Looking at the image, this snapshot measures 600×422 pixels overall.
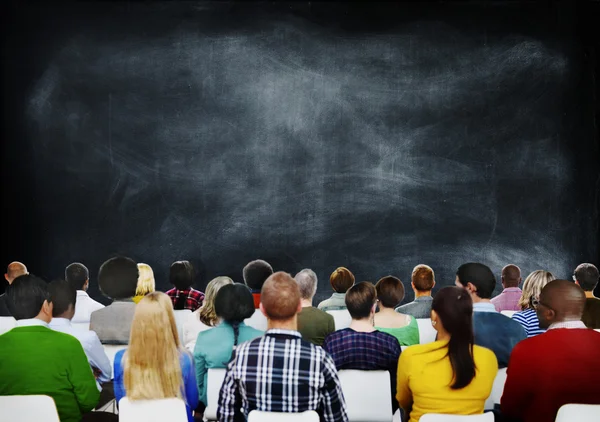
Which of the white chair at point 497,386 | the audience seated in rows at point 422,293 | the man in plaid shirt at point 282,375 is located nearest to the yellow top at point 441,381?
the man in plaid shirt at point 282,375

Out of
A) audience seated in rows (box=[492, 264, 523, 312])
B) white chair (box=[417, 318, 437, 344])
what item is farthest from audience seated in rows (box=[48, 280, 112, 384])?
audience seated in rows (box=[492, 264, 523, 312])

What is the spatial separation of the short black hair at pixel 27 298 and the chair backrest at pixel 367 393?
4.27 ft

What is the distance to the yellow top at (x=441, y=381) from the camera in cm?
241

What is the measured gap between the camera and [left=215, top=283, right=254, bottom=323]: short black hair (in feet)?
9.89

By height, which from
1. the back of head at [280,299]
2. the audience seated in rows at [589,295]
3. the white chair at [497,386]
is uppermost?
the back of head at [280,299]

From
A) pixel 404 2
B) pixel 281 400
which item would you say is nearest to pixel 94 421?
pixel 281 400

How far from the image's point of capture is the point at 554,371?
8.23 ft

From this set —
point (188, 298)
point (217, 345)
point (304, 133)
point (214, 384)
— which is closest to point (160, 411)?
point (214, 384)

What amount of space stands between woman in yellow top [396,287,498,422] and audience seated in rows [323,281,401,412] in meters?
0.50

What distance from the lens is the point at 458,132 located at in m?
7.61

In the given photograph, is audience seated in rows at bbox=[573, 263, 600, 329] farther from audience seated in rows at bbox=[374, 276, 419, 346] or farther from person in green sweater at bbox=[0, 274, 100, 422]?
person in green sweater at bbox=[0, 274, 100, 422]

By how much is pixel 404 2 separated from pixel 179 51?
8.65 feet

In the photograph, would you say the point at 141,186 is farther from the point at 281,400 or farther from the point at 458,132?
the point at 281,400

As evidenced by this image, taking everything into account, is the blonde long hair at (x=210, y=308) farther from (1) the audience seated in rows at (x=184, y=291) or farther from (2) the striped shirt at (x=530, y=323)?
(2) the striped shirt at (x=530, y=323)
